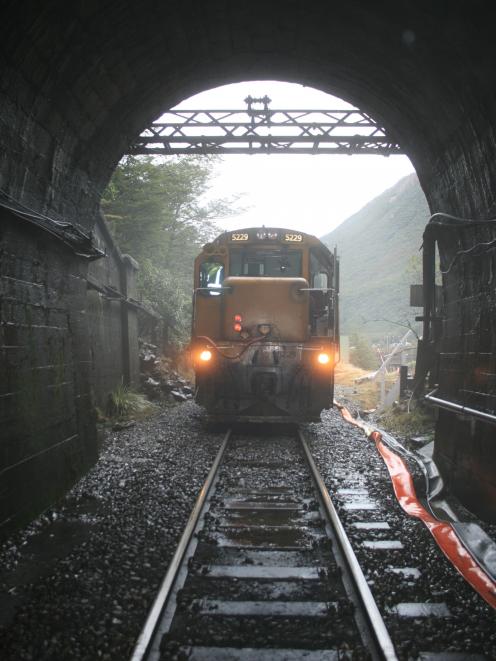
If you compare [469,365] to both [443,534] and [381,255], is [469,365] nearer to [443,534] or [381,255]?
[443,534]

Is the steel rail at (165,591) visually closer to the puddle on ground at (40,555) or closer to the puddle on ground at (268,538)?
the puddle on ground at (268,538)

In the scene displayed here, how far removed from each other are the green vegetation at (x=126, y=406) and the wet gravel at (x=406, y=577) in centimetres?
579

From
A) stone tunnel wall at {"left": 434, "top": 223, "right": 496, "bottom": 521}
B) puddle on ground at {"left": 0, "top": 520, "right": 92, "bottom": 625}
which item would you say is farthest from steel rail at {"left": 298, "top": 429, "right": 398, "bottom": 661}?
puddle on ground at {"left": 0, "top": 520, "right": 92, "bottom": 625}

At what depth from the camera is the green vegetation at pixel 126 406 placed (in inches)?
434

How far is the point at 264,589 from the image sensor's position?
11.2 feet

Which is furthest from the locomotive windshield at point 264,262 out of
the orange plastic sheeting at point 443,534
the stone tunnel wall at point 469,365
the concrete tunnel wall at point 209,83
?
the orange plastic sheeting at point 443,534

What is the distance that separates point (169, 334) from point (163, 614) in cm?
1777

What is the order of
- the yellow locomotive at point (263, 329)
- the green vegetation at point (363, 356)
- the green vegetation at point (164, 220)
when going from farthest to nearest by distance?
the green vegetation at point (363, 356) → the green vegetation at point (164, 220) → the yellow locomotive at point (263, 329)

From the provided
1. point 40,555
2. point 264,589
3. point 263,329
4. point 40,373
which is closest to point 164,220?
point 263,329

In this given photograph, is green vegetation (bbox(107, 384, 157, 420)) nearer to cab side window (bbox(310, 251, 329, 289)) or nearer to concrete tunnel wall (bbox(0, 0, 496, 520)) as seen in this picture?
concrete tunnel wall (bbox(0, 0, 496, 520))

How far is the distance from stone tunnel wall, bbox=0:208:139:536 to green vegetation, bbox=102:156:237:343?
336 inches

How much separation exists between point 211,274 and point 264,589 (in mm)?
6974

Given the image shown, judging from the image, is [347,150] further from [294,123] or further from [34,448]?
[34,448]

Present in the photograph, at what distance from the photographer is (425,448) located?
756 cm
